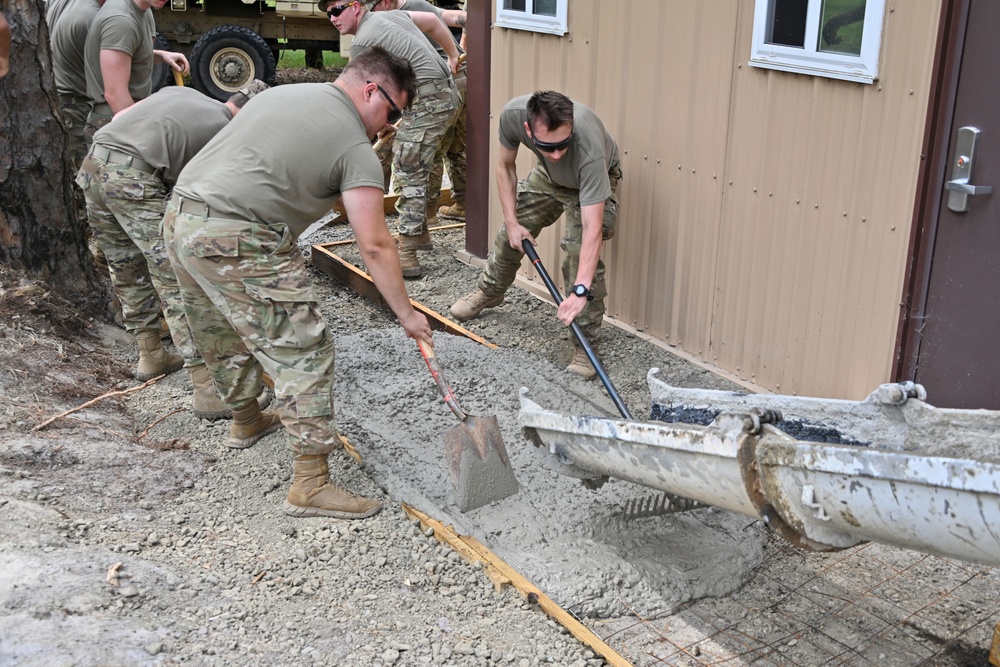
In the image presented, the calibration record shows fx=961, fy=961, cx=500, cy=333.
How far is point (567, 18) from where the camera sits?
225 inches

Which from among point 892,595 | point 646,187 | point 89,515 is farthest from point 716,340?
point 89,515

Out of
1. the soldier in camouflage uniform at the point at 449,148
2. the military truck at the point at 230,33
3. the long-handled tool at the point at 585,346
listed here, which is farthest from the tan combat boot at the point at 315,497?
the military truck at the point at 230,33

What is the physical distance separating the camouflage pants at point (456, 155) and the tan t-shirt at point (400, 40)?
0.52m

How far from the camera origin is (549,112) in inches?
177

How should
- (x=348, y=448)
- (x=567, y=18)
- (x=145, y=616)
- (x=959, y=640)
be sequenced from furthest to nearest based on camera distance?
(x=567, y=18)
(x=348, y=448)
(x=959, y=640)
(x=145, y=616)

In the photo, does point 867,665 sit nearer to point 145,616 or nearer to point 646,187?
point 145,616

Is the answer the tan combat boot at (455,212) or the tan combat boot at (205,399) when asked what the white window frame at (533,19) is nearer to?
the tan combat boot at (455,212)

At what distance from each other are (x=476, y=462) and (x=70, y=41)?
3799mm

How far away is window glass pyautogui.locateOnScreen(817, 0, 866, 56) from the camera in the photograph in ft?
13.2

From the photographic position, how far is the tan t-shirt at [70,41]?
552 cm

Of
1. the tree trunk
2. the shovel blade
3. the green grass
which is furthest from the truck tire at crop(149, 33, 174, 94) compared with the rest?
the shovel blade

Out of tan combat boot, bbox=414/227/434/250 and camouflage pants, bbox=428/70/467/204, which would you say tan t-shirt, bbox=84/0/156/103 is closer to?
tan combat boot, bbox=414/227/434/250

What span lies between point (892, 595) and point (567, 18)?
3.78 m

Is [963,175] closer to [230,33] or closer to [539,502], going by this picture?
[539,502]
